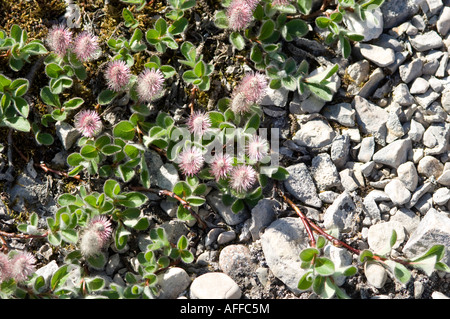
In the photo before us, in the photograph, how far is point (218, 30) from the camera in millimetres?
3170

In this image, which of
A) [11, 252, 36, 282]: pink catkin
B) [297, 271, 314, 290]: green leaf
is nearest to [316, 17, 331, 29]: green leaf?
[297, 271, 314, 290]: green leaf

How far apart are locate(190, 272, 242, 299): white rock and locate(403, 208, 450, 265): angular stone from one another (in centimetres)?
Result: 101

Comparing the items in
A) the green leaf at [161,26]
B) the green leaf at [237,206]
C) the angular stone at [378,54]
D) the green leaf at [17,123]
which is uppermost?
the green leaf at [161,26]

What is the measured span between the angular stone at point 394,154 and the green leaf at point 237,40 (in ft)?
3.48

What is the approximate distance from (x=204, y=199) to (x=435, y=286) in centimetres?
140

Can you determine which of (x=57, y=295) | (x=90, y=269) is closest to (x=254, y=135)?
(x=90, y=269)

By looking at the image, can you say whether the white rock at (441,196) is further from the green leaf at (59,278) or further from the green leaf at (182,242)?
the green leaf at (59,278)

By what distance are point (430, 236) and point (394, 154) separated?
51cm

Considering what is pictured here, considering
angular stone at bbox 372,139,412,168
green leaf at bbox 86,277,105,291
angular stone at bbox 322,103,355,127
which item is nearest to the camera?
green leaf at bbox 86,277,105,291

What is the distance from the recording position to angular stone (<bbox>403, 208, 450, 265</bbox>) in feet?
8.81

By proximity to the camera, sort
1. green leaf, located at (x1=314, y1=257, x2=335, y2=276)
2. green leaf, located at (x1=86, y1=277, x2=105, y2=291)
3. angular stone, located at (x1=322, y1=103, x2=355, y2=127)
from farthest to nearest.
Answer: angular stone, located at (x1=322, y1=103, x2=355, y2=127) < green leaf, located at (x1=86, y1=277, x2=105, y2=291) < green leaf, located at (x1=314, y1=257, x2=335, y2=276)

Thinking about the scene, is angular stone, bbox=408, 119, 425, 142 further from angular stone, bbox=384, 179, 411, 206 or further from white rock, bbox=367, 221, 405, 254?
white rock, bbox=367, 221, 405, 254

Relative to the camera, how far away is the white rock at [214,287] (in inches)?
104

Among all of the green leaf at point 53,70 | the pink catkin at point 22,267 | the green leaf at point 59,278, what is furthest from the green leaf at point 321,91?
the pink catkin at point 22,267
